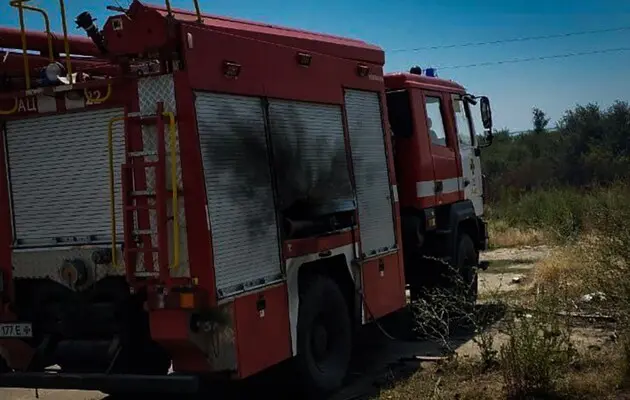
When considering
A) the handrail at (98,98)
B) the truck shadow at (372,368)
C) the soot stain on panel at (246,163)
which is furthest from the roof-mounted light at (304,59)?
the truck shadow at (372,368)

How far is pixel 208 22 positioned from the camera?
6.38m

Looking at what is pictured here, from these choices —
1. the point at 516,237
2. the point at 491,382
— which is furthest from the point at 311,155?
the point at 516,237

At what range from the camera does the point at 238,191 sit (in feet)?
18.6

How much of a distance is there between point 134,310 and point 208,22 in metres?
2.40

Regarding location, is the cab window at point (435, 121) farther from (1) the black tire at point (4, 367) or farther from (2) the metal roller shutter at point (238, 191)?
(1) the black tire at point (4, 367)

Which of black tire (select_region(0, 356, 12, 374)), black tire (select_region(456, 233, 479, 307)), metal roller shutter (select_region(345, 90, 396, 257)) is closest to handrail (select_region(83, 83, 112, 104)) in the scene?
black tire (select_region(0, 356, 12, 374))

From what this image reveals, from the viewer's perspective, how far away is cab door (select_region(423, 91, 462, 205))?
9.28 meters

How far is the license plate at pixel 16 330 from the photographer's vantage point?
6121 millimetres

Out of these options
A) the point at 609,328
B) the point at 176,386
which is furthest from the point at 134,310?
the point at 609,328

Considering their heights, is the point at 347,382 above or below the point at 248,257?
below

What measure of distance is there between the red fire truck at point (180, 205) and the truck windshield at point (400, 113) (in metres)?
1.28

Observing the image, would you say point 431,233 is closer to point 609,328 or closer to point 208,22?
point 609,328

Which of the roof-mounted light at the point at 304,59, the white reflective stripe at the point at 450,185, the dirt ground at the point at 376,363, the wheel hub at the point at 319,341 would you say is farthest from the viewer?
the white reflective stripe at the point at 450,185

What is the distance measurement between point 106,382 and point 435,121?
215 inches
